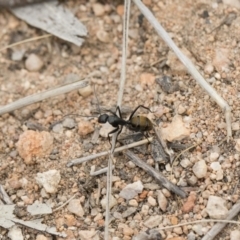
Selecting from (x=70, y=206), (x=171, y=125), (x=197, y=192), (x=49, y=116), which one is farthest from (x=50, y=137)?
(x=197, y=192)

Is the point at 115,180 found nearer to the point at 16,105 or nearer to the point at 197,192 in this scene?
the point at 197,192

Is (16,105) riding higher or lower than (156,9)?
lower

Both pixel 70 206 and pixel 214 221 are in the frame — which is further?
pixel 70 206

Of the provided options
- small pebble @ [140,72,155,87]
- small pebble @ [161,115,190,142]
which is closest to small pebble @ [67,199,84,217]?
small pebble @ [161,115,190,142]

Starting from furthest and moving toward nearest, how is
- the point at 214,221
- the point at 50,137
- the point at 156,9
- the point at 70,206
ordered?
the point at 156,9, the point at 50,137, the point at 70,206, the point at 214,221

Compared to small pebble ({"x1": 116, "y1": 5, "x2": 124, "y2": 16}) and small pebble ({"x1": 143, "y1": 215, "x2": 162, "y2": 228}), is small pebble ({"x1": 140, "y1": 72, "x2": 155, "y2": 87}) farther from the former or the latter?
small pebble ({"x1": 143, "y1": 215, "x2": 162, "y2": 228})

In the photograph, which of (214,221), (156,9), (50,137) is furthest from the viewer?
(156,9)

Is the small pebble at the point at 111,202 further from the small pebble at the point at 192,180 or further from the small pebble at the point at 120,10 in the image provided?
the small pebble at the point at 120,10
